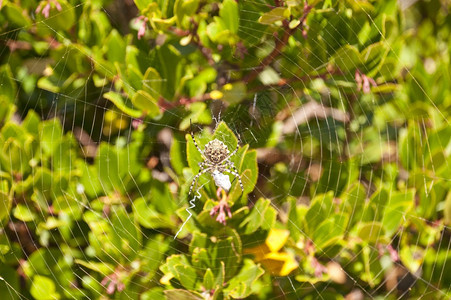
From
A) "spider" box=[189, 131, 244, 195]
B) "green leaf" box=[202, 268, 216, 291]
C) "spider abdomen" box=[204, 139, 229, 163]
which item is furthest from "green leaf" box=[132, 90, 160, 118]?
"green leaf" box=[202, 268, 216, 291]

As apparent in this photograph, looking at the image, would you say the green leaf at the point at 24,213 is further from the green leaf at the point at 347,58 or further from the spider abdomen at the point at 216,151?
the green leaf at the point at 347,58

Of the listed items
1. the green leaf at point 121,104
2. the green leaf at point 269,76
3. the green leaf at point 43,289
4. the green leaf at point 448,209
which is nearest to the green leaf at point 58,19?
the green leaf at point 121,104

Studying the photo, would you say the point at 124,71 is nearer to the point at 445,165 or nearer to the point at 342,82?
the point at 342,82

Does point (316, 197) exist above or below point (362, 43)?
below

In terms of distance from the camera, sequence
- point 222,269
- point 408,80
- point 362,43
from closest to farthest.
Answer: point 222,269
point 362,43
point 408,80

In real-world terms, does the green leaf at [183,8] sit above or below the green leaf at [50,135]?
above

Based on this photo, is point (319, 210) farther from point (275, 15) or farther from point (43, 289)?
point (43, 289)

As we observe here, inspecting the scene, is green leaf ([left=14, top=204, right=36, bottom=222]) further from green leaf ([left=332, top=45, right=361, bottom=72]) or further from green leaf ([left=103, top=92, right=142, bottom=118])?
green leaf ([left=332, top=45, right=361, bottom=72])

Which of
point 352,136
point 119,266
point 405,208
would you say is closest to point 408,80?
point 352,136
